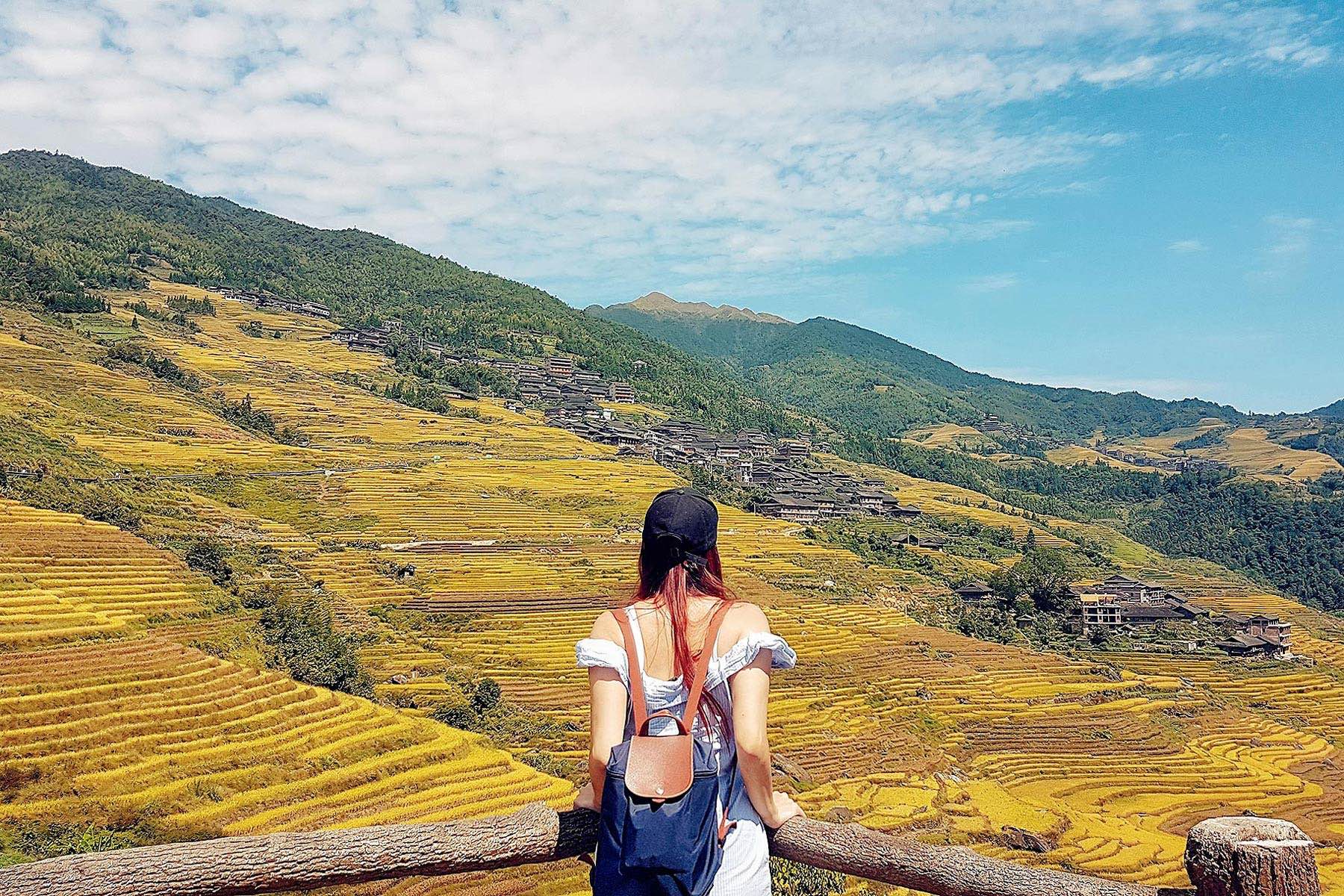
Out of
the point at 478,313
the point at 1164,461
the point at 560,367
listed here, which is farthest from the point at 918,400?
the point at 560,367

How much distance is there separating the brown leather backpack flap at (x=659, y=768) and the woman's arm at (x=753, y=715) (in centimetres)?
19

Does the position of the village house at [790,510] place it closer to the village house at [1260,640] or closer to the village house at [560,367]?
the village house at [1260,640]

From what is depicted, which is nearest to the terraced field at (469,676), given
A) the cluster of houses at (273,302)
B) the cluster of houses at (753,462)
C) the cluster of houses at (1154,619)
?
the cluster of houses at (1154,619)

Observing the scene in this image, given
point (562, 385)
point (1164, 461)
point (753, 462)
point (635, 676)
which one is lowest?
point (753, 462)

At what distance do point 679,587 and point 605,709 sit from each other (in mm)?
326

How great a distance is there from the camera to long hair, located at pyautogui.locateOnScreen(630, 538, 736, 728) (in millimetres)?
1963

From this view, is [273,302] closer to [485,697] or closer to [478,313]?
[478,313]

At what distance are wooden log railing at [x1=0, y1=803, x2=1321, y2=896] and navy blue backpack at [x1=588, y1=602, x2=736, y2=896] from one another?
0.42 meters

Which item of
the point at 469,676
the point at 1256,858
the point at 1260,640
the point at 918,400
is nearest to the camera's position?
the point at 1256,858

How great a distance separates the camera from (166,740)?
46.2 feet

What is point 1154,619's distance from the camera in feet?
122

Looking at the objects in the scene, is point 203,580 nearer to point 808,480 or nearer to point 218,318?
point 808,480

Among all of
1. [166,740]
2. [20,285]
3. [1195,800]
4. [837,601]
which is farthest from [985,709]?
[20,285]

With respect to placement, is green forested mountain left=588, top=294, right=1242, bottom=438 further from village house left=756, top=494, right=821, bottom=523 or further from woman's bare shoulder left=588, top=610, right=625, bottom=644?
woman's bare shoulder left=588, top=610, right=625, bottom=644
